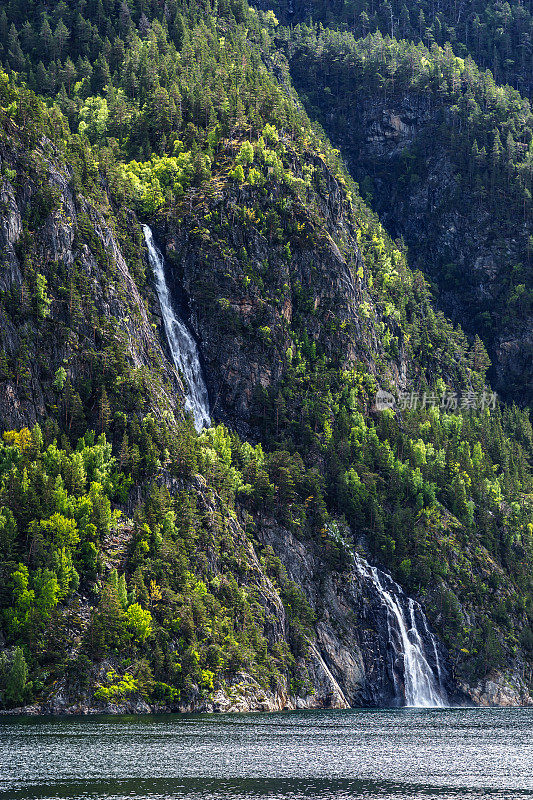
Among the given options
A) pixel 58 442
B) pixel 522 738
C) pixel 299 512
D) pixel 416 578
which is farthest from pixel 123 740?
pixel 416 578

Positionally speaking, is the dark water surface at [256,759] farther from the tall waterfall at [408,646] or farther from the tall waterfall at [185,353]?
the tall waterfall at [185,353]

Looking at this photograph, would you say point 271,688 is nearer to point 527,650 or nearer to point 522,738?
point 522,738

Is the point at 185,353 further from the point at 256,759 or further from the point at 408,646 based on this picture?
the point at 256,759

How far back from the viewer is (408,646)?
172750 mm

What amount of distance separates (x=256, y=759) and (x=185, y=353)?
4417 inches

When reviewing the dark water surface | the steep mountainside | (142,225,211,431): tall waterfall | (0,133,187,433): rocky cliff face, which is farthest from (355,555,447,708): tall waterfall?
the dark water surface

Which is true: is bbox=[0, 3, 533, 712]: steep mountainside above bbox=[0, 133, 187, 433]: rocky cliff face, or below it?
below

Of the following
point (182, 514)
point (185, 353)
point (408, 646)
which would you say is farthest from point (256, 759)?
point (185, 353)

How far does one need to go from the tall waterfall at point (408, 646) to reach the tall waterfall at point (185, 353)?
37508 mm

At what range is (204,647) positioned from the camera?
13712cm

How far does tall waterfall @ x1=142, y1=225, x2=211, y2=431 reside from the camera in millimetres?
184625

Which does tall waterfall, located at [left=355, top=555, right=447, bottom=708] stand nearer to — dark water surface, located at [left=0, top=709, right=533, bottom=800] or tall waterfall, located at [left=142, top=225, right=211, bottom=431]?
tall waterfall, located at [left=142, top=225, right=211, bottom=431]

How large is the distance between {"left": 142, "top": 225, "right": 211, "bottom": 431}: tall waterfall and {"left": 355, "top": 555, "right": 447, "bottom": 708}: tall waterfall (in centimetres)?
3751

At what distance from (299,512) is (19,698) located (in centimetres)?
7268
